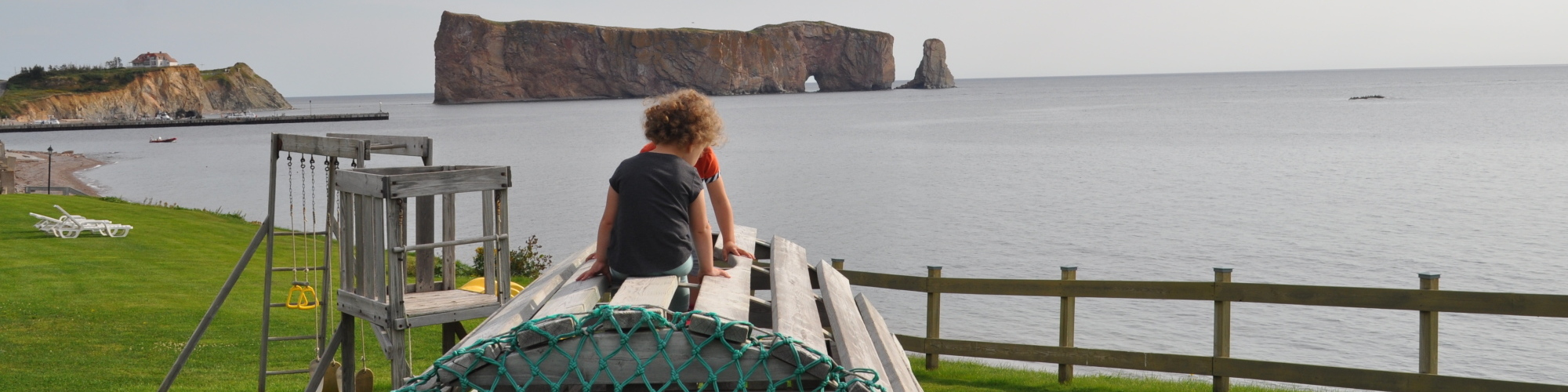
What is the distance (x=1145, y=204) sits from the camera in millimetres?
35031

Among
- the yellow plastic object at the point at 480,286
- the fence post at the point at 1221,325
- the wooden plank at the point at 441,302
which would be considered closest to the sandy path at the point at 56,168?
the yellow plastic object at the point at 480,286

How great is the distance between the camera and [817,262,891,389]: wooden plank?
285 cm

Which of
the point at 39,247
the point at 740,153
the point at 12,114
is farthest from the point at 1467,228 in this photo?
the point at 12,114

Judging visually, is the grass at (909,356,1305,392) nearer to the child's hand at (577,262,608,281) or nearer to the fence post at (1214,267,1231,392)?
the fence post at (1214,267,1231,392)

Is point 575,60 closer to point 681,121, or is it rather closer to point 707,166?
point 707,166

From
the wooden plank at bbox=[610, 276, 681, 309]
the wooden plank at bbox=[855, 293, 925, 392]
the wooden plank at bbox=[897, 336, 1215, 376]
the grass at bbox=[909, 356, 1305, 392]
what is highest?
the wooden plank at bbox=[610, 276, 681, 309]

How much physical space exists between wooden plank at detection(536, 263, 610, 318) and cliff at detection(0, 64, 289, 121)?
131053 mm

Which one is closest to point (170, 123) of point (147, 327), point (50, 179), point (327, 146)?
point (50, 179)

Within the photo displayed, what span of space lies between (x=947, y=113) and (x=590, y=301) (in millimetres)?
117153

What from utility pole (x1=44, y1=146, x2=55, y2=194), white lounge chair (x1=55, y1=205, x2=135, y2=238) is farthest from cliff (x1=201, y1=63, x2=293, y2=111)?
white lounge chair (x1=55, y1=205, x2=135, y2=238)

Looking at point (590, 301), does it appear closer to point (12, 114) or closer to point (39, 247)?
point (39, 247)

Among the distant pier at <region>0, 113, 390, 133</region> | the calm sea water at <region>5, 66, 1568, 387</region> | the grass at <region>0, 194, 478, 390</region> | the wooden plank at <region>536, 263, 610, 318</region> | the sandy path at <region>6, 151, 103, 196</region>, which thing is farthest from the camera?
the distant pier at <region>0, 113, 390, 133</region>

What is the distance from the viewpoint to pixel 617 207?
4465mm

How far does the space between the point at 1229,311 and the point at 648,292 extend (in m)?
5.87
